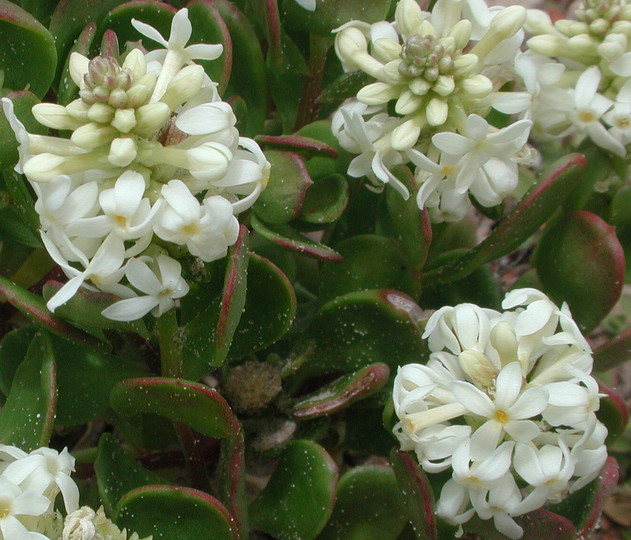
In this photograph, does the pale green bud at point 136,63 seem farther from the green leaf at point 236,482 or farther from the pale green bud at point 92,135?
the green leaf at point 236,482

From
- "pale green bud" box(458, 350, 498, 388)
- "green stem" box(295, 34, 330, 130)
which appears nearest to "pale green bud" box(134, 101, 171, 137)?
"pale green bud" box(458, 350, 498, 388)

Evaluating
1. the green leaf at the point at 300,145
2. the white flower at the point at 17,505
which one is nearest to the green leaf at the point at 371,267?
the green leaf at the point at 300,145

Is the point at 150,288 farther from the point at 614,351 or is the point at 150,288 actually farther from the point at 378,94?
the point at 614,351

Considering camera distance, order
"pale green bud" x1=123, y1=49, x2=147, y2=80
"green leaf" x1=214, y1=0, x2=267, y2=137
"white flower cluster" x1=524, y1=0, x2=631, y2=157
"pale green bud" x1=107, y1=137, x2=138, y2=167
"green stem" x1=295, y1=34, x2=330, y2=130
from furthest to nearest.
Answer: "green stem" x1=295, y1=34, x2=330, y2=130, "green leaf" x1=214, y1=0, x2=267, y2=137, "white flower cluster" x1=524, y1=0, x2=631, y2=157, "pale green bud" x1=123, y1=49, x2=147, y2=80, "pale green bud" x1=107, y1=137, x2=138, y2=167

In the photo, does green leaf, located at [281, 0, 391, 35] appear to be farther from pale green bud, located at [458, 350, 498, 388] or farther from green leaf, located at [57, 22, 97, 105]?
pale green bud, located at [458, 350, 498, 388]

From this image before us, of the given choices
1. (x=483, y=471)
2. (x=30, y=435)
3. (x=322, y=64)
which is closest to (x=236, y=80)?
(x=322, y=64)

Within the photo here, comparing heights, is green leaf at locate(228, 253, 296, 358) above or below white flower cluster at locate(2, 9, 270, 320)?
below

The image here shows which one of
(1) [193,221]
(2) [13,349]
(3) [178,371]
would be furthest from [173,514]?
(1) [193,221]

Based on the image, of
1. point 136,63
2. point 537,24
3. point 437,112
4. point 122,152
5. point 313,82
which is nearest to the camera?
point 122,152
